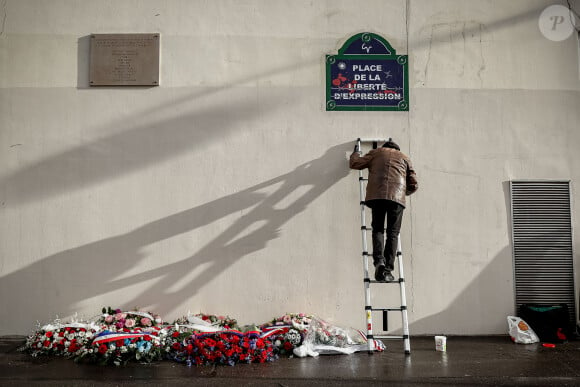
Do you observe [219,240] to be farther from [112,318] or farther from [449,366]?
[449,366]

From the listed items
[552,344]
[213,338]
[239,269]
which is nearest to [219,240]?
[239,269]

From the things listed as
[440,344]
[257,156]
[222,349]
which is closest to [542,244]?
[440,344]

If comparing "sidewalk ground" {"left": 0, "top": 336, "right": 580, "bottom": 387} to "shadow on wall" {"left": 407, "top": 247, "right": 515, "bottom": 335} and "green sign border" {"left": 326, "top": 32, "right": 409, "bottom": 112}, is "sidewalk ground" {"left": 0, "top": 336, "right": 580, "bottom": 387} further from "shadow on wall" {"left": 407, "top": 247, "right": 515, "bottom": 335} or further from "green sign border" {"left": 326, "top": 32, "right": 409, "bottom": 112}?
"green sign border" {"left": 326, "top": 32, "right": 409, "bottom": 112}

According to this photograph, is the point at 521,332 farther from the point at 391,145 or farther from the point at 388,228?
the point at 391,145

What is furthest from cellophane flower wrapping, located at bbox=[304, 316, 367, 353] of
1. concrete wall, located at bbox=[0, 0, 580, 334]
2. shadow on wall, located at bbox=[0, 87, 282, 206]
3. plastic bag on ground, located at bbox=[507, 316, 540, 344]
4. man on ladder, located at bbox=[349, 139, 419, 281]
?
shadow on wall, located at bbox=[0, 87, 282, 206]

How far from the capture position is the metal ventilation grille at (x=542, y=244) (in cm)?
727

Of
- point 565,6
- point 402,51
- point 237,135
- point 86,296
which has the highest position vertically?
point 565,6

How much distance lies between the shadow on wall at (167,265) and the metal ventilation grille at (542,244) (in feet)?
8.20

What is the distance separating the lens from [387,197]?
637 cm

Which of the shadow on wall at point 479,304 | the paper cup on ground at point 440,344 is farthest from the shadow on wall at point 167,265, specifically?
the paper cup on ground at point 440,344

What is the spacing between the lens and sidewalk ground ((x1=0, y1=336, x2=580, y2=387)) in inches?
201

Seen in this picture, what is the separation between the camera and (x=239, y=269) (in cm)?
713

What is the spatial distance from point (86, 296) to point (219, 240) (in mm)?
1879

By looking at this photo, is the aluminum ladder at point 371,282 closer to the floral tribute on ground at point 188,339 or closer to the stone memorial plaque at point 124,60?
the floral tribute on ground at point 188,339
